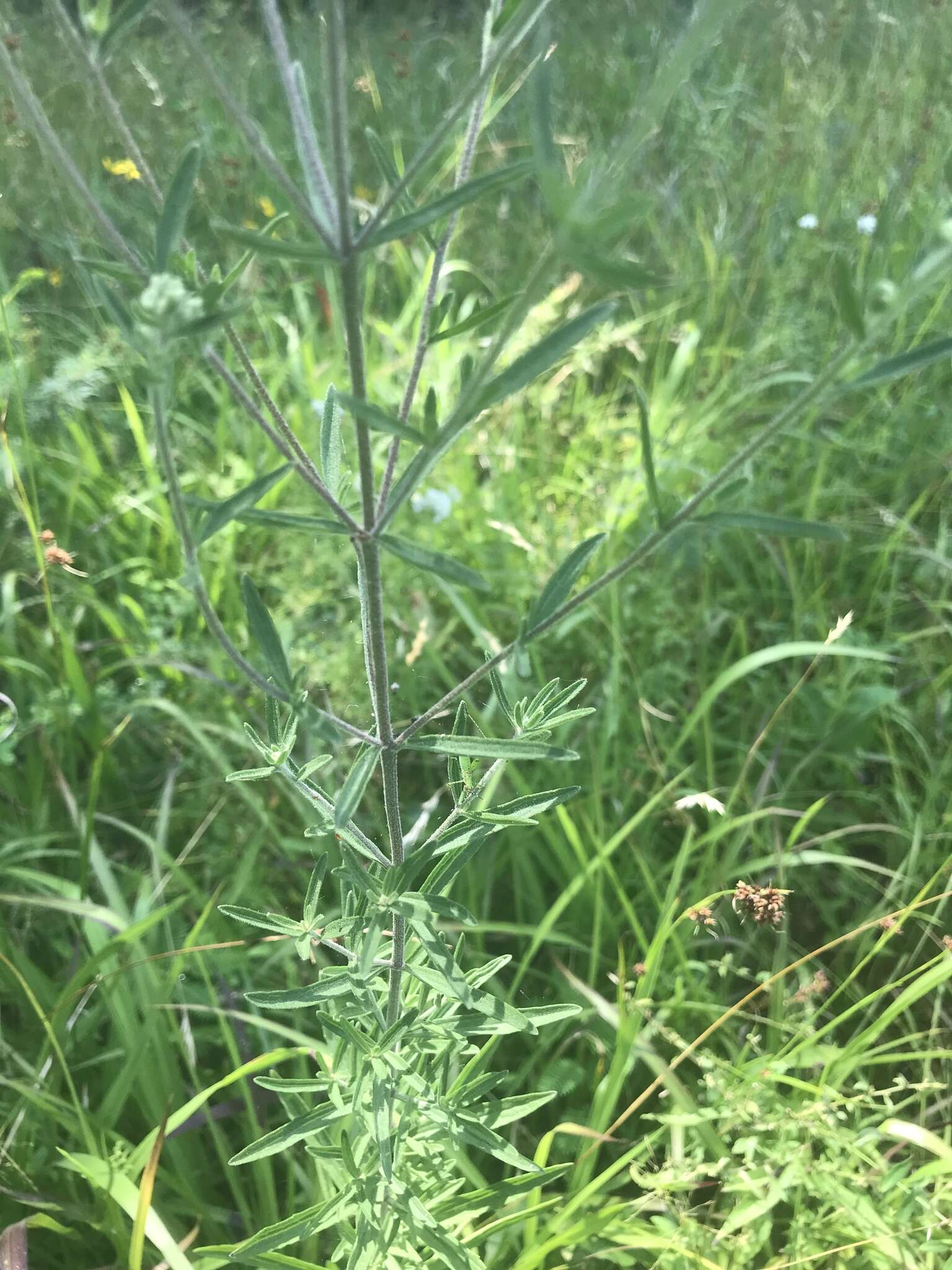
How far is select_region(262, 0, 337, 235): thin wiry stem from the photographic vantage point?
1.56ft

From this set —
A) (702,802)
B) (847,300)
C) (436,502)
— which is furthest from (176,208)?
(436,502)

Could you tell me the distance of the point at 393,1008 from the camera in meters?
0.78

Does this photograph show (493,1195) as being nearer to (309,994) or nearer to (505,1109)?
(505,1109)

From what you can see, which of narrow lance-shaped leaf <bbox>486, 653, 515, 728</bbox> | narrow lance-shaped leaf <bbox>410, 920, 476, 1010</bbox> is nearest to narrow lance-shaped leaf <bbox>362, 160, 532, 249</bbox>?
narrow lance-shaped leaf <bbox>486, 653, 515, 728</bbox>

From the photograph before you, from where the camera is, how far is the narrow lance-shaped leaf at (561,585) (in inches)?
23.2

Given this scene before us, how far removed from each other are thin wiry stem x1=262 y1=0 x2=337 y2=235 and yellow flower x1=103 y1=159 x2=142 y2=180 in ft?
7.23

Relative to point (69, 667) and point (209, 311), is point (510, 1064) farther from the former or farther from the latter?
point (209, 311)

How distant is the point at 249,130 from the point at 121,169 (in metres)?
2.37

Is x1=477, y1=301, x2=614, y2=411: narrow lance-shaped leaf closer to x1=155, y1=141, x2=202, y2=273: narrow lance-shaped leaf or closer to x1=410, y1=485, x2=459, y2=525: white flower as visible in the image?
x1=155, y1=141, x2=202, y2=273: narrow lance-shaped leaf

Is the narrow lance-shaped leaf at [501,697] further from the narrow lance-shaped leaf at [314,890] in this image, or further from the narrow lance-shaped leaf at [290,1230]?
the narrow lance-shaped leaf at [290,1230]

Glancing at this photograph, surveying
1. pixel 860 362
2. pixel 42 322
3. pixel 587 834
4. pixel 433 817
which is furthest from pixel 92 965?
pixel 42 322

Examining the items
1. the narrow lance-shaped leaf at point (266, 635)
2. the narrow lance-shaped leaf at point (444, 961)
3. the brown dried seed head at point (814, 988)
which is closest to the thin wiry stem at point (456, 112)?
the narrow lance-shaped leaf at point (266, 635)

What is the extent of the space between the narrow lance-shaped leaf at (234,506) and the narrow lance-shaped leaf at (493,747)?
0.20 m

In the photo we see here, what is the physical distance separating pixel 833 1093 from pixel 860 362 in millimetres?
817
